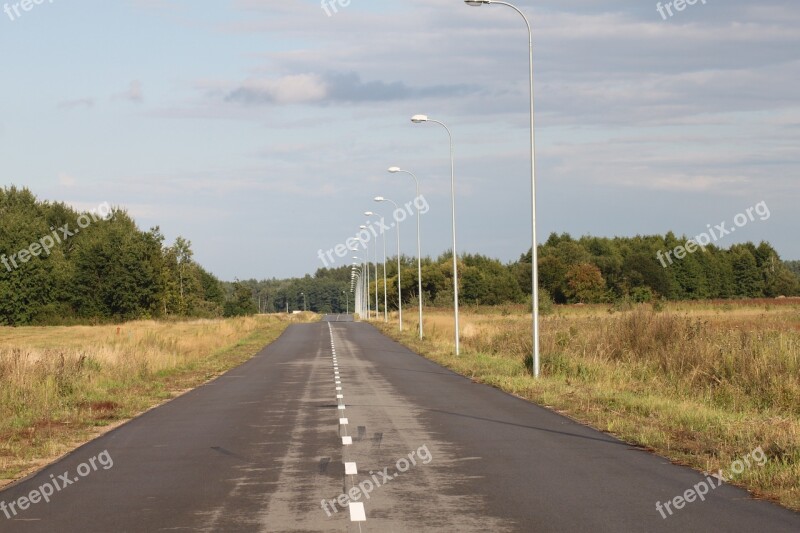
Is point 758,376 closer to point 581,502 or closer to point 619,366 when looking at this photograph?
point 619,366

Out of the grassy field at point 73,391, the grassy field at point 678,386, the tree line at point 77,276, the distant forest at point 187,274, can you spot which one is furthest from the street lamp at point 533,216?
the tree line at point 77,276

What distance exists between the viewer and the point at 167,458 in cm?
1277

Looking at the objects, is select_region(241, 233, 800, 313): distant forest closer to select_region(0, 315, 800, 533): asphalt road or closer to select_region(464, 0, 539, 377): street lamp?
select_region(464, 0, 539, 377): street lamp

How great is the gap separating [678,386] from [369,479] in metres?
12.4

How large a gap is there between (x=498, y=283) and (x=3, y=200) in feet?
252

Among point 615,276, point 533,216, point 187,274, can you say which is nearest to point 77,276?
point 187,274

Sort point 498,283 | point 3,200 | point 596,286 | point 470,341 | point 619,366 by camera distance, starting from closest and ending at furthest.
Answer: point 619,366, point 470,341, point 3,200, point 596,286, point 498,283

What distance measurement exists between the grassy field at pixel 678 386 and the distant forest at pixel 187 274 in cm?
5033

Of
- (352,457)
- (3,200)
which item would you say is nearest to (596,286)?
(3,200)

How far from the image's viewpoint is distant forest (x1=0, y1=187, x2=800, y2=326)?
9756cm

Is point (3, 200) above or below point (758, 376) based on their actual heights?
above

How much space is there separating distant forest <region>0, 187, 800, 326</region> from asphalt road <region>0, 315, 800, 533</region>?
65.2m

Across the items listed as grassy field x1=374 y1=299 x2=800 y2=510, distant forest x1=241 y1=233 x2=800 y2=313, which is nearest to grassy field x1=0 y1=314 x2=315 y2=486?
grassy field x1=374 y1=299 x2=800 y2=510

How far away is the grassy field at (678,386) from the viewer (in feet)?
39.8
